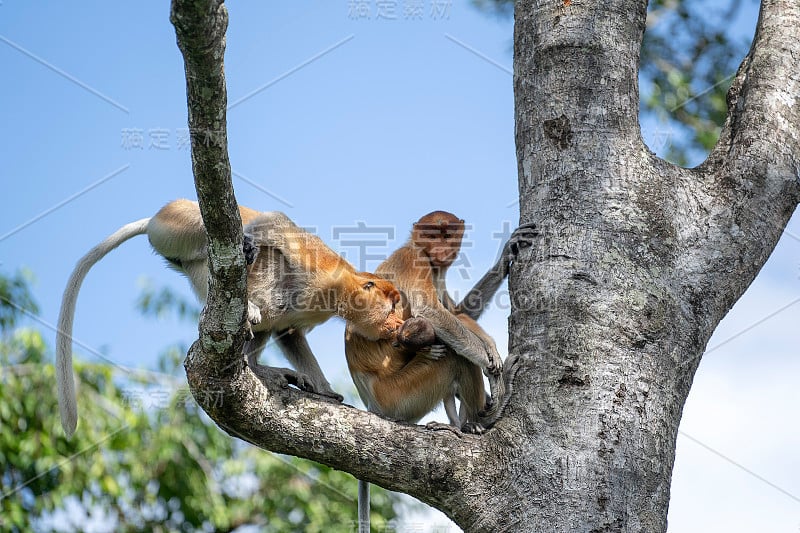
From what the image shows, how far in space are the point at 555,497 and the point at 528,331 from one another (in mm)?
601

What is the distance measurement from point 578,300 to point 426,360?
50.3 inches

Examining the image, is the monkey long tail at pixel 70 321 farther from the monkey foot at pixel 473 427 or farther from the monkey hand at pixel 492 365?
the monkey hand at pixel 492 365

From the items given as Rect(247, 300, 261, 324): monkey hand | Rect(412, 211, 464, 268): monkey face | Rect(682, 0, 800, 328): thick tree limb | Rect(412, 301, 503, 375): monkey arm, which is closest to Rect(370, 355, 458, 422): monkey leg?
Rect(412, 301, 503, 375): monkey arm

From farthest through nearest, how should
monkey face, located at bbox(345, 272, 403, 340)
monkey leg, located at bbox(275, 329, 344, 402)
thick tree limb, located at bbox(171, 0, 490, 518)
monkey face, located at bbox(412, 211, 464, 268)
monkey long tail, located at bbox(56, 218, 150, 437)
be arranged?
monkey face, located at bbox(412, 211, 464, 268), monkey leg, located at bbox(275, 329, 344, 402), monkey face, located at bbox(345, 272, 403, 340), monkey long tail, located at bbox(56, 218, 150, 437), thick tree limb, located at bbox(171, 0, 490, 518)

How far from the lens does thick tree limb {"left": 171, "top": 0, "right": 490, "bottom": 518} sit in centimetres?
257

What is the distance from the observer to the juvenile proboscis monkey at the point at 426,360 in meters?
3.82

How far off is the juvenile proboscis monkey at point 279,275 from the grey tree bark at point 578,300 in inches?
41.8

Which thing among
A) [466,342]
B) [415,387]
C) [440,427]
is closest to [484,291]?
[466,342]

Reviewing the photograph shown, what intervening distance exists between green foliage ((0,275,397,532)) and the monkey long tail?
2219 millimetres

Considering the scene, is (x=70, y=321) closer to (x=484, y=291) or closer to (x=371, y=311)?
(x=371, y=311)

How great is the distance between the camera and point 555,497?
8.45 ft

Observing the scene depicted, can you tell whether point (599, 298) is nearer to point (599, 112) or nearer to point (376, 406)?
point (599, 112)

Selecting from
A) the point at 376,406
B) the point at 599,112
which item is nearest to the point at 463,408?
the point at 376,406

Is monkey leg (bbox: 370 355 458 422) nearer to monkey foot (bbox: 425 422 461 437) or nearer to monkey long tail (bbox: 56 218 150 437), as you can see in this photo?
monkey foot (bbox: 425 422 461 437)
